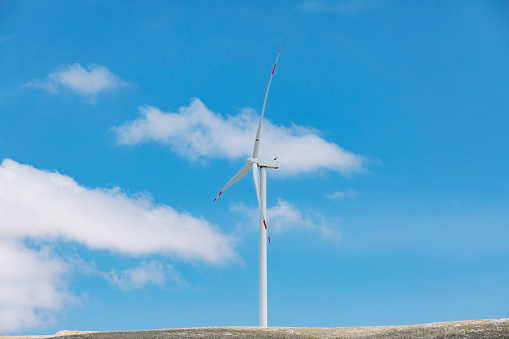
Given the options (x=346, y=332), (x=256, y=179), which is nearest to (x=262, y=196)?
(x=256, y=179)

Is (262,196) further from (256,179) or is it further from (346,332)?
(346,332)

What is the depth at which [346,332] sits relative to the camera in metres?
61.8

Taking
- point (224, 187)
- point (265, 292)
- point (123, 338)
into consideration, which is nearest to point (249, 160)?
point (224, 187)

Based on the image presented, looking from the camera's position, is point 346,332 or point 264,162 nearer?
point 346,332

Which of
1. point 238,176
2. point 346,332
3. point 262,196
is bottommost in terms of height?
point 346,332

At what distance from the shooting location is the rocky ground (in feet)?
176

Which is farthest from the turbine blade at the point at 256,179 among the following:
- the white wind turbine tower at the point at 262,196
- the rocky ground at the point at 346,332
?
the rocky ground at the point at 346,332

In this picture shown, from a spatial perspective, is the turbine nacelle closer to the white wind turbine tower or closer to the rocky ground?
the white wind turbine tower

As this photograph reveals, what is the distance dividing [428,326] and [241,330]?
58.7 ft

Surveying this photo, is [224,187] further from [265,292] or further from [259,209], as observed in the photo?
[265,292]

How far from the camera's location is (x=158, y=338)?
178 ft

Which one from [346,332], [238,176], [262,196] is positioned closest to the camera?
[346,332]

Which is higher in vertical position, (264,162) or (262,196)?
(264,162)

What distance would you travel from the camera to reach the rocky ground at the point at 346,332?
5356cm
